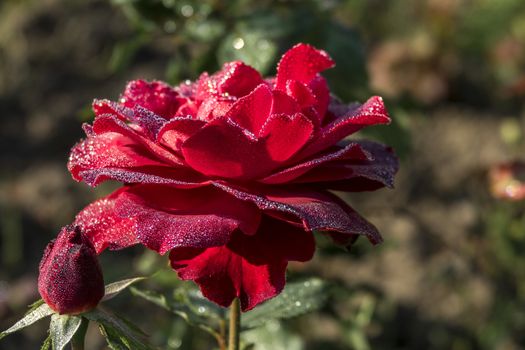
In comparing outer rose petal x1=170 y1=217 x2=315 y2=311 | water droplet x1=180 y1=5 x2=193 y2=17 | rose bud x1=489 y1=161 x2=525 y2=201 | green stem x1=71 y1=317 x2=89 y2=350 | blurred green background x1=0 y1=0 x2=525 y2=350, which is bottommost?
blurred green background x1=0 y1=0 x2=525 y2=350

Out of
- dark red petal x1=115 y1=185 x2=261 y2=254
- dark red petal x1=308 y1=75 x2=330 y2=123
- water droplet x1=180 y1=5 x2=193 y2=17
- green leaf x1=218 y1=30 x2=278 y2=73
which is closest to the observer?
dark red petal x1=115 y1=185 x2=261 y2=254

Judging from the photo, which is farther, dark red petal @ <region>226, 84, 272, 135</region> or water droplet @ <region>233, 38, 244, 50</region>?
water droplet @ <region>233, 38, 244, 50</region>

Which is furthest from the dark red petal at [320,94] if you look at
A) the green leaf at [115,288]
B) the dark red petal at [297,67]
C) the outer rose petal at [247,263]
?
the green leaf at [115,288]

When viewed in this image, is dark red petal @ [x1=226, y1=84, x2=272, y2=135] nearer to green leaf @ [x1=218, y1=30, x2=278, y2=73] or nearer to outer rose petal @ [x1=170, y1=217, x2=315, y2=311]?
outer rose petal @ [x1=170, y1=217, x2=315, y2=311]

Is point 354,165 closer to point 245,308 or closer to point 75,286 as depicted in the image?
point 245,308

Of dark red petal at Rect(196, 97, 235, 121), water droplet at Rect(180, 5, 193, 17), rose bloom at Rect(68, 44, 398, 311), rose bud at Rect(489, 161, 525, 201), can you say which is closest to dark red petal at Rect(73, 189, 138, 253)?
rose bloom at Rect(68, 44, 398, 311)

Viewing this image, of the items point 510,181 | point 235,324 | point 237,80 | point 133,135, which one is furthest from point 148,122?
point 510,181
